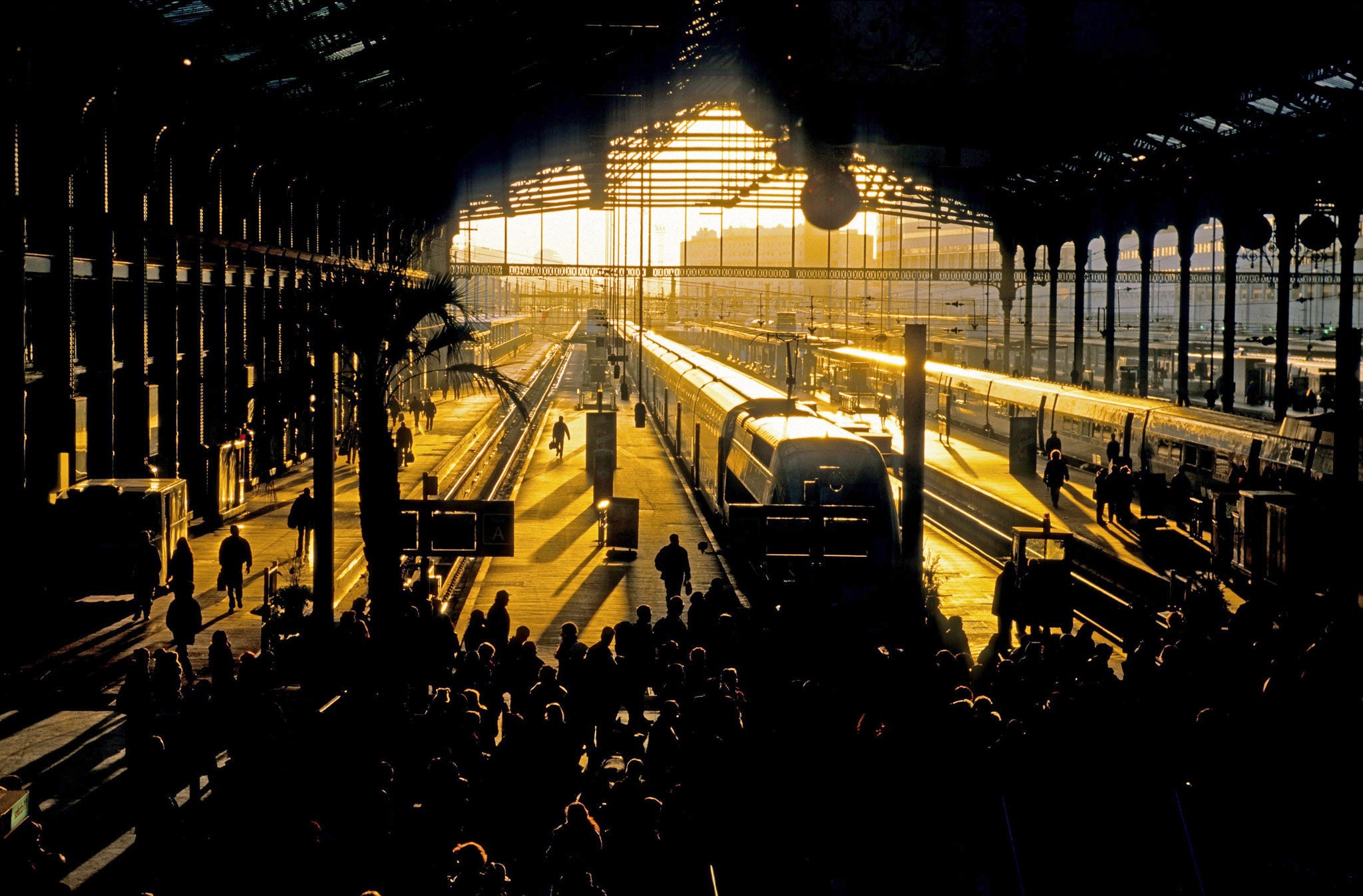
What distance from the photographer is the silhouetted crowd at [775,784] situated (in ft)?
21.9

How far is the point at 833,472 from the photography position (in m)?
16.7

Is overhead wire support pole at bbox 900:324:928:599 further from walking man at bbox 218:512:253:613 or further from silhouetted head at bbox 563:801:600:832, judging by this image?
walking man at bbox 218:512:253:613

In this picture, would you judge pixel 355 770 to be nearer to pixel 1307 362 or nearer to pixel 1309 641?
pixel 1309 641

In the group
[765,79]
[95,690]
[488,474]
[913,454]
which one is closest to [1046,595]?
[913,454]

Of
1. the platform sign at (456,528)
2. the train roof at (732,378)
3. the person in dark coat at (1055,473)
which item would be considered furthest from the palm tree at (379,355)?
the person in dark coat at (1055,473)

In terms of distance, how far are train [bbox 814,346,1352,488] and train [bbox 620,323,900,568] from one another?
5.96 m

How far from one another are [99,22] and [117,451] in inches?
285

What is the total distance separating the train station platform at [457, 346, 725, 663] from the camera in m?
16.6

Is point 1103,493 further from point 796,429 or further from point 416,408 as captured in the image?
point 416,408

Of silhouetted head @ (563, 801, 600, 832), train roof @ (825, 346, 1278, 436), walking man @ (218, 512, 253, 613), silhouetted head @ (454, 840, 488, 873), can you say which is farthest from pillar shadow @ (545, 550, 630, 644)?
train roof @ (825, 346, 1278, 436)

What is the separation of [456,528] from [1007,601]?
6.08 m

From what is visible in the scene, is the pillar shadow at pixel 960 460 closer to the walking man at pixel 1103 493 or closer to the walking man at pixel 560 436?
the walking man at pixel 1103 493

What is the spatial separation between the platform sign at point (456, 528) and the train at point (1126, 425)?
34.9 feet

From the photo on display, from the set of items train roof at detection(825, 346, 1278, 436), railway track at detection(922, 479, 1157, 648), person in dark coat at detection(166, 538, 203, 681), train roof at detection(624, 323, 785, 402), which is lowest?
railway track at detection(922, 479, 1157, 648)
